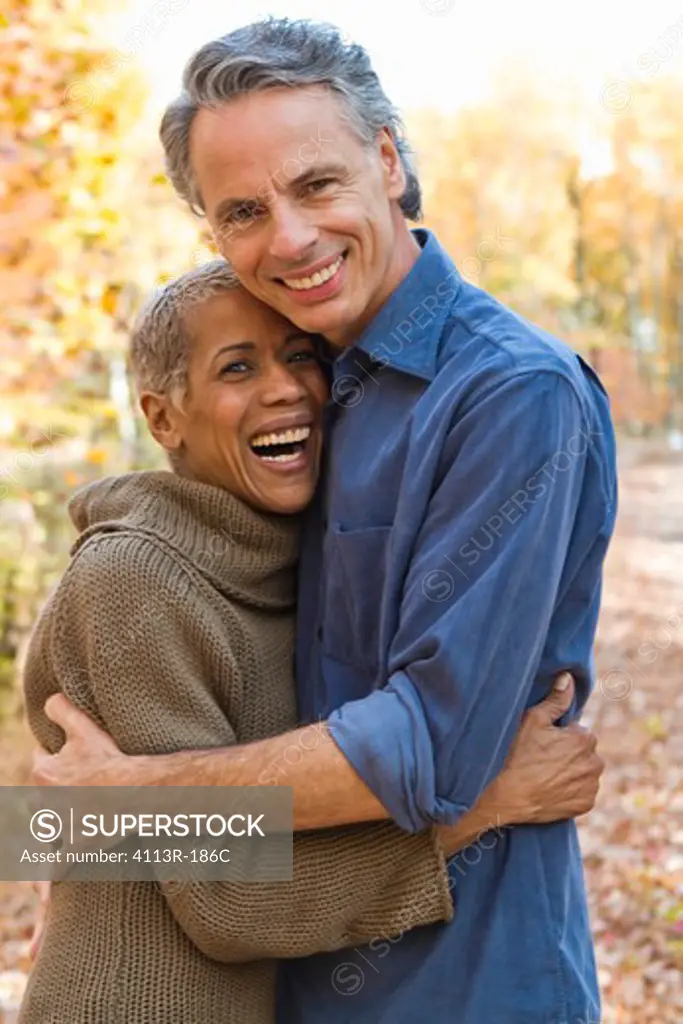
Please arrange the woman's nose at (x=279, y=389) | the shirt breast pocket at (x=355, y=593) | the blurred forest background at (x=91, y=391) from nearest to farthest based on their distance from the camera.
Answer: the shirt breast pocket at (x=355, y=593), the woman's nose at (x=279, y=389), the blurred forest background at (x=91, y=391)

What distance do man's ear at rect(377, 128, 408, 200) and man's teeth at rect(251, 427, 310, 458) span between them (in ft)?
1.37

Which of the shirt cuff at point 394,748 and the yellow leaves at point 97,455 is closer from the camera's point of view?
the shirt cuff at point 394,748

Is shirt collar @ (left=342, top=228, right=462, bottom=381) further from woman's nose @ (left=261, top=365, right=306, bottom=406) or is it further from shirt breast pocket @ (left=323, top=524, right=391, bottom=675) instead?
shirt breast pocket @ (left=323, top=524, right=391, bottom=675)

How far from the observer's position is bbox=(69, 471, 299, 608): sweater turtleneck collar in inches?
75.0

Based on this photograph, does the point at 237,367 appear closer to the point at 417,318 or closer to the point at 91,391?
the point at 417,318

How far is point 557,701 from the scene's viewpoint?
→ 1814 millimetres

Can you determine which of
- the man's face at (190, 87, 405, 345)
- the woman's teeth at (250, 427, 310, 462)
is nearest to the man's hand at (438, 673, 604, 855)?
the woman's teeth at (250, 427, 310, 462)

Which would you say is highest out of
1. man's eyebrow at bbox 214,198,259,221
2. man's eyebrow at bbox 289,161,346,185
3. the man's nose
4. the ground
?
man's eyebrow at bbox 289,161,346,185

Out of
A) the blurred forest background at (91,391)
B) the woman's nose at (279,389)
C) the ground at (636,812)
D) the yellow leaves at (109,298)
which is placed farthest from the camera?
the yellow leaves at (109,298)

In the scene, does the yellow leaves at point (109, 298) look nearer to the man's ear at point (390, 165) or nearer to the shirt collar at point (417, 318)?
the man's ear at point (390, 165)

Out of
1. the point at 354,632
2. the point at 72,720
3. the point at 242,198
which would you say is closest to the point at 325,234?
the point at 242,198

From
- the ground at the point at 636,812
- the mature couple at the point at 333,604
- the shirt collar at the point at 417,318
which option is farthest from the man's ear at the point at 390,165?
the ground at the point at 636,812

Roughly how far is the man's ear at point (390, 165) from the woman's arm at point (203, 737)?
729 mm

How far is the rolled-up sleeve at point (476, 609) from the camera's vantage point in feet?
5.26
